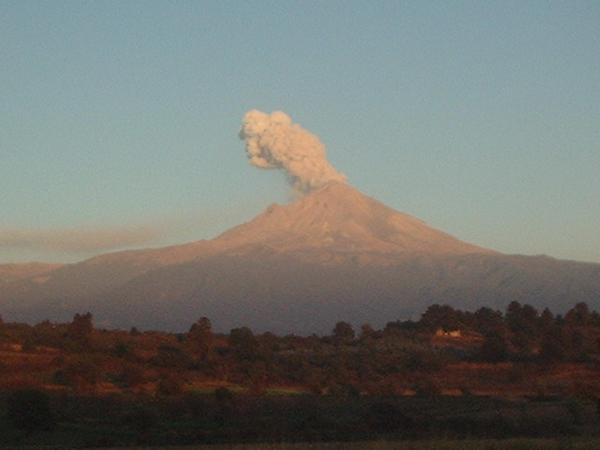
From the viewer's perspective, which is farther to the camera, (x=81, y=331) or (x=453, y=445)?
(x=81, y=331)

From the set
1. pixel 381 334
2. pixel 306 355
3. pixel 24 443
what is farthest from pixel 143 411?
pixel 381 334

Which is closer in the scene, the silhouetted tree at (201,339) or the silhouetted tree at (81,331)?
the silhouetted tree at (81,331)

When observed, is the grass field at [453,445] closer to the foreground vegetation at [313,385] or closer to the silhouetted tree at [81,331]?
the foreground vegetation at [313,385]

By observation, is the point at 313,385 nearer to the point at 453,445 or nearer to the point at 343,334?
the point at 453,445

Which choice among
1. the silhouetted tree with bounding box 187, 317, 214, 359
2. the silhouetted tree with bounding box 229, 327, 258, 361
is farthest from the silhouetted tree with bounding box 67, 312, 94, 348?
the silhouetted tree with bounding box 229, 327, 258, 361

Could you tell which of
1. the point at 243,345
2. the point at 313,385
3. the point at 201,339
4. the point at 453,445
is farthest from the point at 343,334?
the point at 453,445

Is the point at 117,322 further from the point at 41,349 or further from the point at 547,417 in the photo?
the point at 547,417

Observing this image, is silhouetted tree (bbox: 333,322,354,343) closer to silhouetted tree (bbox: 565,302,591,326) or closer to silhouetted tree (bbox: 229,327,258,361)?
silhouetted tree (bbox: 229,327,258,361)

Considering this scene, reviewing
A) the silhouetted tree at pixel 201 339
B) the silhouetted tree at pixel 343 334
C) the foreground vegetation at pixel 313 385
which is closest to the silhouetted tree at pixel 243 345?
the foreground vegetation at pixel 313 385

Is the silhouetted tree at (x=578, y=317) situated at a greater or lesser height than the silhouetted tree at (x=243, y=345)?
greater
